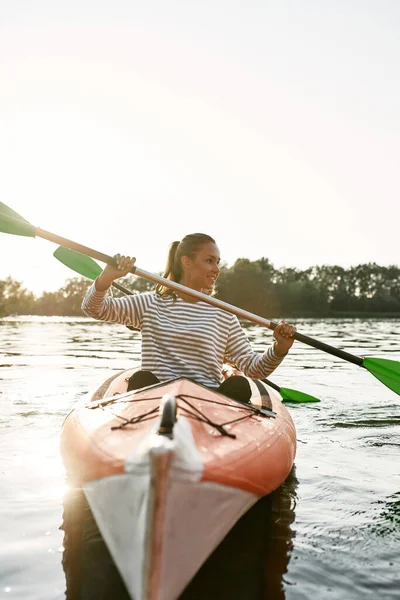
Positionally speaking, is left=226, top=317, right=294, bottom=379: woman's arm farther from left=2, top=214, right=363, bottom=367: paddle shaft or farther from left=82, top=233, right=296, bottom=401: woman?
left=2, top=214, right=363, bottom=367: paddle shaft

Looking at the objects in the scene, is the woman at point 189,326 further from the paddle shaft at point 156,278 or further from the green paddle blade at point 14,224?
the green paddle blade at point 14,224

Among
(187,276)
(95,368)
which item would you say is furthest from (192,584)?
(95,368)

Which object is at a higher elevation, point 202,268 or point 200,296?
point 202,268

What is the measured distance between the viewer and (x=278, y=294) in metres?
67.4

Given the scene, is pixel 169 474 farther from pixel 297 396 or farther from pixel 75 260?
pixel 297 396

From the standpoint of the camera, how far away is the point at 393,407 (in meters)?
6.63

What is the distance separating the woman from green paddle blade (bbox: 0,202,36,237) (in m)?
0.85

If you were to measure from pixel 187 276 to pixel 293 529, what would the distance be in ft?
6.14

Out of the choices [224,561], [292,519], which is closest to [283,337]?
[292,519]

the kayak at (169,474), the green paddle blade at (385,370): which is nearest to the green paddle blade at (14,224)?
the kayak at (169,474)

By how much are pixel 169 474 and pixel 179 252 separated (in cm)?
243

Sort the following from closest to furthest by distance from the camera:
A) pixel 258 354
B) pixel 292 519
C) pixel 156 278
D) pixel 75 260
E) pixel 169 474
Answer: pixel 169 474 < pixel 292 519 < pixel 156 278 < pixel 258 354 < pixel 75 260

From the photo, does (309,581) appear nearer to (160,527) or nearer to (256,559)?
(256,559)

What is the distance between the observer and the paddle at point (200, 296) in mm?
3967
